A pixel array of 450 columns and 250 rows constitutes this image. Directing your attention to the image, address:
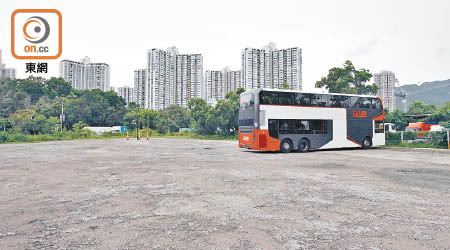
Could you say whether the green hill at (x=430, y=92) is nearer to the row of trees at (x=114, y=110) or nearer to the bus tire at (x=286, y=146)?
the row of trees at (x=114, y=110)

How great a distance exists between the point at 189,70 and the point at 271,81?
85.5 feet

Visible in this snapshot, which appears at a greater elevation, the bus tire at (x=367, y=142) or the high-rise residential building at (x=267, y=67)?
the high-rise residential building at (x=267, y=67)

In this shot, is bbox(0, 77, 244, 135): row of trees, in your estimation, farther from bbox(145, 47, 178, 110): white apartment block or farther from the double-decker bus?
the double-decker bus

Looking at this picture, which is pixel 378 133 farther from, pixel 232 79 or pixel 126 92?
pixel 126 92

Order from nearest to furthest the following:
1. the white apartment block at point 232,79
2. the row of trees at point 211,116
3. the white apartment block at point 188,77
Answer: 1. the row of trees at point 211,116
2. the white apartment block at point 188,77
3. the white apartment block at point 232,79

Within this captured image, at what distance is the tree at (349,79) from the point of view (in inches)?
1625

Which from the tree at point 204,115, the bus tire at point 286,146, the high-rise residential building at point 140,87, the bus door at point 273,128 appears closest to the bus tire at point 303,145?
the bus tire at point 286,146

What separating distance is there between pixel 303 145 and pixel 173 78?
59462 millimetres

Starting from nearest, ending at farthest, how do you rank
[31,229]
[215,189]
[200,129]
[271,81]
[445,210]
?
1. [31,229]
2. [445,210]
3. [215,189]
4. [200,129]
5. [271,81]

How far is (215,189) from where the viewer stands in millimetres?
5297

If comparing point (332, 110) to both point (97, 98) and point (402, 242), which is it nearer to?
point (402, 242)

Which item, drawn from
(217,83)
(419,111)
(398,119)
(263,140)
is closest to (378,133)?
(263,140)

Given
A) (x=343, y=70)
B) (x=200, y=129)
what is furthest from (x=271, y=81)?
(x=200, y=129)

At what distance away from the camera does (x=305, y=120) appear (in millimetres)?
15320
